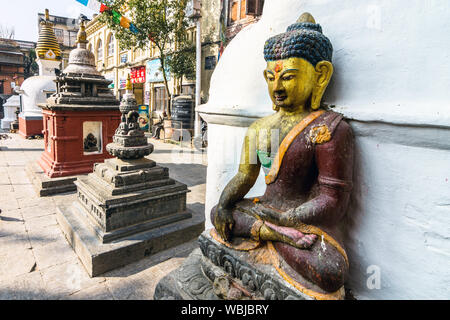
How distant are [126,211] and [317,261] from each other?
8.76 feet

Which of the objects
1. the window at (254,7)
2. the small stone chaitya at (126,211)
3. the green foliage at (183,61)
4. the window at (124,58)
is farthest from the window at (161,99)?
the small stone chaitya at (126,211)

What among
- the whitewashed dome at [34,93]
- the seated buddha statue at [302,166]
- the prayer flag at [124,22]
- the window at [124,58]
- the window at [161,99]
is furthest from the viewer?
the window at [124,58]

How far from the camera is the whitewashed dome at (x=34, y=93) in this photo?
1230 centimetres

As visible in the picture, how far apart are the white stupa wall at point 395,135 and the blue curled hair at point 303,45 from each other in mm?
203

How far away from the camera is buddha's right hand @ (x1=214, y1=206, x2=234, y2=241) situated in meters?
1.88

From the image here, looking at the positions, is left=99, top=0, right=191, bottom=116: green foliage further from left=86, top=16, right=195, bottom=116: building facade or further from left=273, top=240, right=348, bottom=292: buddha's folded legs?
left=273, top=240, right=348, bottom=292: buddha's folded legs

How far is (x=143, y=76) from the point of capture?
18000mm

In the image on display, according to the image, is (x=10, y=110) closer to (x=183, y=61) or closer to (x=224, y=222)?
(x=183, y=61)

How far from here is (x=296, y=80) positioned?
64.0 inches

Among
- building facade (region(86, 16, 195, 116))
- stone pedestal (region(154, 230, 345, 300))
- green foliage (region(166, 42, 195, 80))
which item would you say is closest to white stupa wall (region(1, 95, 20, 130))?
building facade (region(86, 16, 195, 116))

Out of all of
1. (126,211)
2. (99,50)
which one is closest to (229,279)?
(126,211)

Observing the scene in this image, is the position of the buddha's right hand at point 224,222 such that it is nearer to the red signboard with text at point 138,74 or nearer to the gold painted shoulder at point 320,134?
the gold painted shoulder at point 320,134
